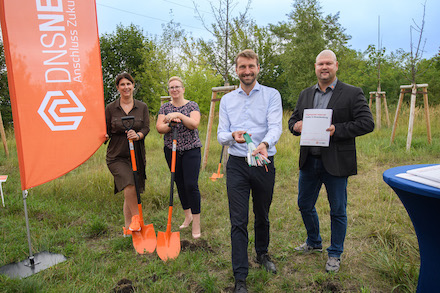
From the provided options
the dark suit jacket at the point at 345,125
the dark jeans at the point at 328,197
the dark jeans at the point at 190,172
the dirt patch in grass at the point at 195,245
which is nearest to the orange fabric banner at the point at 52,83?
the dark jeans at the point at 190,172

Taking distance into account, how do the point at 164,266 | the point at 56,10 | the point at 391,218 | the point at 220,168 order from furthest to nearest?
the point at 220,168 < the point at 391,218 < the point at 56,10 < the point at 164,266

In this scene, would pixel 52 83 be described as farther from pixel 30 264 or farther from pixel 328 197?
pixel 328 197

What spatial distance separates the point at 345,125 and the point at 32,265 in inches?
141

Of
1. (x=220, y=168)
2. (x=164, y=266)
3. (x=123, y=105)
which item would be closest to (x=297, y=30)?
(x=220, y=168)

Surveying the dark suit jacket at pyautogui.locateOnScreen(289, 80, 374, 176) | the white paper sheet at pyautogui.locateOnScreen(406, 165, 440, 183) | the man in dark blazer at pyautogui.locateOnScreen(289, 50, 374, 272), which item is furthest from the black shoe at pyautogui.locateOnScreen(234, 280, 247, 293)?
the white paper sheet at pyautogui.locateOnScreen(406, 165, 440, 183)

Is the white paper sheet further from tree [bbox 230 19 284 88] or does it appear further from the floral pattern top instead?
tree [bbox 230 19 284 88]

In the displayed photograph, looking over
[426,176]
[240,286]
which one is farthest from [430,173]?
[240,286]

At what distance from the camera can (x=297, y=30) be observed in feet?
56.0

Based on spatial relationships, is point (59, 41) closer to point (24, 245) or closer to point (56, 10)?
point (56, 10)

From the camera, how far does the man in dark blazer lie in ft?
10.00

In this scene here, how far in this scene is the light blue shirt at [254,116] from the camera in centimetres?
302

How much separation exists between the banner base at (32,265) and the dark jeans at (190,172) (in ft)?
5.32

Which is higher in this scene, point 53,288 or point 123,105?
point 123,105

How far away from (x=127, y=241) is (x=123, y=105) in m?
1.74
